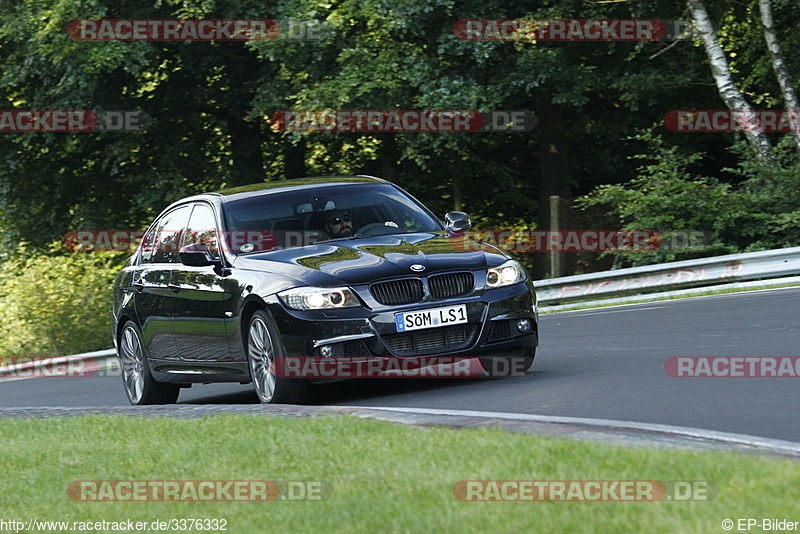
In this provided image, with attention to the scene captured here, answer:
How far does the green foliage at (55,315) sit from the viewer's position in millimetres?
25312

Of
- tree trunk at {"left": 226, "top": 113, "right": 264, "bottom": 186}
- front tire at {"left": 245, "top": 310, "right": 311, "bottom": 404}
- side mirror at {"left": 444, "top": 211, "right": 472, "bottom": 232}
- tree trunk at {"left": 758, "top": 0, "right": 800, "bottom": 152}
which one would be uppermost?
tree trunk at {"left": 758, "top": 0, "right": 800, "bottom": 152}

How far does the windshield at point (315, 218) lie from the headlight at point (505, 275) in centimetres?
102

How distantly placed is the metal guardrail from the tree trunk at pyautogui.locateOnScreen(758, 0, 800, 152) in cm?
478

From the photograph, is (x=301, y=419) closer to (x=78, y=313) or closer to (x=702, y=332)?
(x=702, y=332)

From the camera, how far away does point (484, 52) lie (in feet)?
80.8

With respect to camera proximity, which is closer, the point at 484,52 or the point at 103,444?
the point at 103,444

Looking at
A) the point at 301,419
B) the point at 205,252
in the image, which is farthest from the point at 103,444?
the point at 205,252

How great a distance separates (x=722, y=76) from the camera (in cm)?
2347

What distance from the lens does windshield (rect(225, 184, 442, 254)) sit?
34.2 feet

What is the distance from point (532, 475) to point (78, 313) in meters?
20.8

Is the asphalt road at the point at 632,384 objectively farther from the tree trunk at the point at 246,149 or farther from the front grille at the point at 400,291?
the tree trunk at the point at 246,149

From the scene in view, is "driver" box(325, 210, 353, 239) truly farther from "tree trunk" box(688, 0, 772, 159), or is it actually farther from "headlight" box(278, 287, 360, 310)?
"tree trunk" box(688, 0, 772, 159)

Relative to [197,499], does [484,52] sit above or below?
above

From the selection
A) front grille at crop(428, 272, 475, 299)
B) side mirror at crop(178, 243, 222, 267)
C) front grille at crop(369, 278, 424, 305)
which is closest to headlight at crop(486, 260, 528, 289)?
front grille at crop(428, 272, 475, 299)
